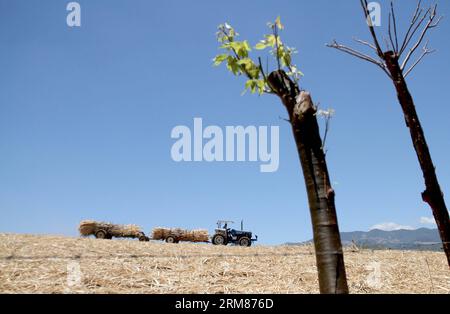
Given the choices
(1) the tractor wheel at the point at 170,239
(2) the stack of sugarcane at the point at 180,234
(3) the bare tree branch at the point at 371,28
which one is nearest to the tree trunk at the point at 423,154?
(3) the bare tree branch at the point at 371,28

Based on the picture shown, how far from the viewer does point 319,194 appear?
4168mm

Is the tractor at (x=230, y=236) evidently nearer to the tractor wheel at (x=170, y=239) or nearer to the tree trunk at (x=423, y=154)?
the tractor wheel at (x=170, y=239)

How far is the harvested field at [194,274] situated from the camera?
23.6 ft

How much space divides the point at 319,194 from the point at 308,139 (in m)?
0.61

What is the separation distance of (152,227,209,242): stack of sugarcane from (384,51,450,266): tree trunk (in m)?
24.6

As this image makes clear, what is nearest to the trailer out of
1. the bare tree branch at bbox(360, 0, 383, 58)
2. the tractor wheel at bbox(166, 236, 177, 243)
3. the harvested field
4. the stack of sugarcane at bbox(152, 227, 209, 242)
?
the stack of sugarcane at bbox(152, 227, 209, 242)

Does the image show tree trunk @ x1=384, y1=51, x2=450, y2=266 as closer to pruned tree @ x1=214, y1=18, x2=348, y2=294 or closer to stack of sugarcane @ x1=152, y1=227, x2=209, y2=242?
pruned tree @ x1=214, y1=18, x2=348, y2=294

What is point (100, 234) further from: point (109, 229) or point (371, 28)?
point (371, 28)

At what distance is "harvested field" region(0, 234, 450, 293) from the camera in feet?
23.6

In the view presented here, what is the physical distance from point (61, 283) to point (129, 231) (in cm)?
2144

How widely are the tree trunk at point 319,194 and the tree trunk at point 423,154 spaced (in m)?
1.83

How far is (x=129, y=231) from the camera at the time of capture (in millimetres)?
28016
